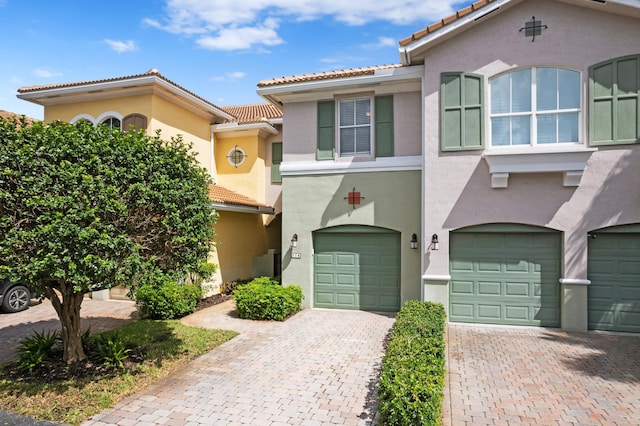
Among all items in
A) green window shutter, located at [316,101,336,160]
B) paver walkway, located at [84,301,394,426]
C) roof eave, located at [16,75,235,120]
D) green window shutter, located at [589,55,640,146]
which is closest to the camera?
paver walkway, located at [84,301,394,426]

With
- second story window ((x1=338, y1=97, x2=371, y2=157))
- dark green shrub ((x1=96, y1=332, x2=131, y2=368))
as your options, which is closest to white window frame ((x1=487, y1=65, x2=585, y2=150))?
second story window ((x1=338, y1=97, x2=371, y2=157))

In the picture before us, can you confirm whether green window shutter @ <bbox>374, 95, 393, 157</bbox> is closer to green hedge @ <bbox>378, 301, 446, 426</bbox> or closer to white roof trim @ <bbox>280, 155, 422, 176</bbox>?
white roof trim @ <bbox>280, 155, 422, 176</bbox>

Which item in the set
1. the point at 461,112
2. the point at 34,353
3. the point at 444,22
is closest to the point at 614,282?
the point at 461,112

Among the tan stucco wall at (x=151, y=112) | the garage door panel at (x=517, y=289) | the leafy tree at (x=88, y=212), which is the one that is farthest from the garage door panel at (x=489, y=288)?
the tan stucco wall at (x=151, y=112)

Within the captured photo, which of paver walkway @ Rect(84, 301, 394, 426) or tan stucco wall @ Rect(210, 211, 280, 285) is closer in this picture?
paver walkway @ Rect(84, 301, 394, 426)

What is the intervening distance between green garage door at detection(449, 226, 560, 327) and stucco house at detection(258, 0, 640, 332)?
0.10 ft

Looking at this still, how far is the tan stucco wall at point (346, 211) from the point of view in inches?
424

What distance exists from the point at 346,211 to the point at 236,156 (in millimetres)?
6681

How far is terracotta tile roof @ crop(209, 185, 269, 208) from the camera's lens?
12.9 metres

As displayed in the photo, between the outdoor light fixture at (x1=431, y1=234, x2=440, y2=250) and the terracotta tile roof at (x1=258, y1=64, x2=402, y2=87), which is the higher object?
the terracotta tile roof at (x1=258, y1=64, x2=402, y2=87)

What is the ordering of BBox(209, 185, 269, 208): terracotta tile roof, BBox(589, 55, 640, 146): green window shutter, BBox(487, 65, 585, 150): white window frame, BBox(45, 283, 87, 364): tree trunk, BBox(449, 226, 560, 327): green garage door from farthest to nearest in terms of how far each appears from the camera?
BBox(209, 185, 269, 208): terracotta tile roof < BBox(449, 226, 560, 327): green garage door < BBox(487, 65, 585, 150): white window frame < BBox(589, 55, 640, 146): green window shutter < BBox(45, 283, 87, 364): tree trunk

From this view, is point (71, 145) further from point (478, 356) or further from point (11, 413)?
point (478, 356)

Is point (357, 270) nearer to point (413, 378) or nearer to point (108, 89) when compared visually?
point (413, 378)

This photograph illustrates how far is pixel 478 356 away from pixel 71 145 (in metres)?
8.00
